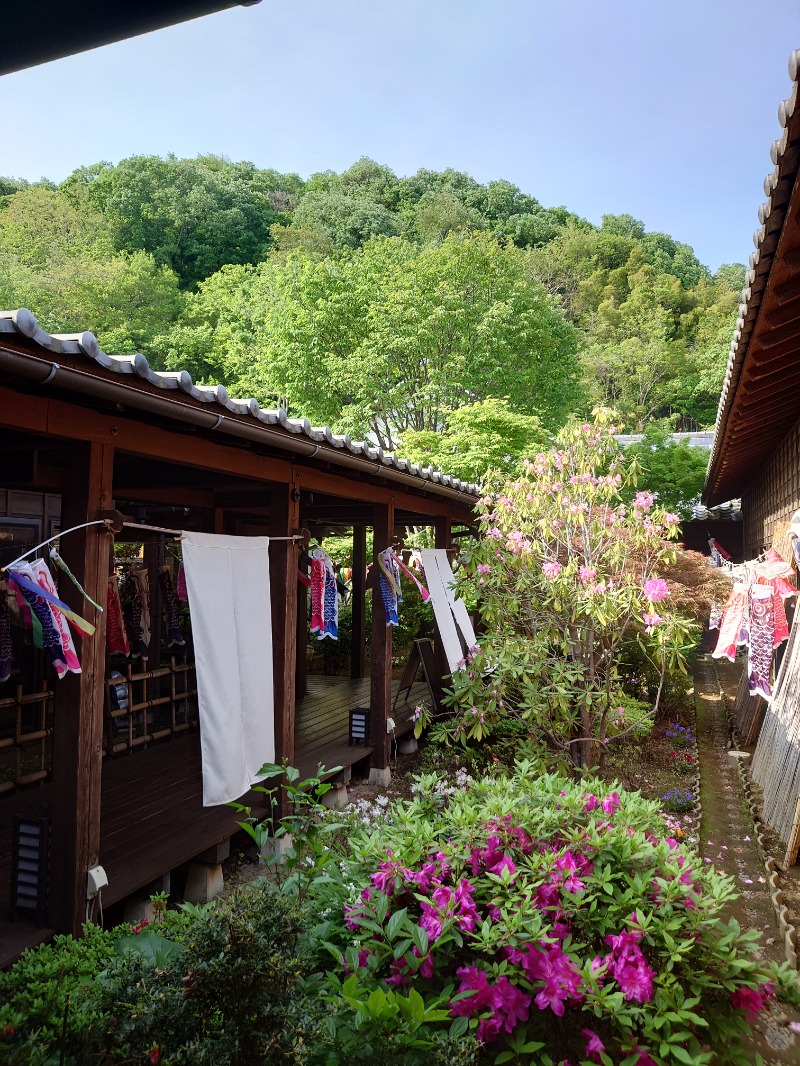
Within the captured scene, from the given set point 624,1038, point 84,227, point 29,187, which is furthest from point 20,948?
point 29,187

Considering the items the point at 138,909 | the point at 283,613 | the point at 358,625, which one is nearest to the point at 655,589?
the point at 283,613

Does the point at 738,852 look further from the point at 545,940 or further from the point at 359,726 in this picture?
the point at 545,940

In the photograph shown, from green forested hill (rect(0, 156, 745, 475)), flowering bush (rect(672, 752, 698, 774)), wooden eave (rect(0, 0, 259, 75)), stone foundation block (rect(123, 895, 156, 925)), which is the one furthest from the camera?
green forested hill (rect(0, 156, 745, 475))

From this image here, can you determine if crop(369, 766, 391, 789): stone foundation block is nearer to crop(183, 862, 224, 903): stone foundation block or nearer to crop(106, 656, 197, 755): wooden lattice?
crop(106, 656, 197, 755): wooden lattice

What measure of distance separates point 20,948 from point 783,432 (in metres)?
8.12

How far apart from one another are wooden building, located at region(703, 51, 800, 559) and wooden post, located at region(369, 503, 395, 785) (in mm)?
3337

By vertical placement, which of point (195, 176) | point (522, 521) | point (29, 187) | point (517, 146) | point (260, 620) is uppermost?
point (195, 176)

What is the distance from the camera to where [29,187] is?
1194 inches

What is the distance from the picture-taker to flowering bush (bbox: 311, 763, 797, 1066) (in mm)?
2346

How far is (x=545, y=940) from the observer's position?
244 centimetres

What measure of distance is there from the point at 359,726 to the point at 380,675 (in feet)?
1.82

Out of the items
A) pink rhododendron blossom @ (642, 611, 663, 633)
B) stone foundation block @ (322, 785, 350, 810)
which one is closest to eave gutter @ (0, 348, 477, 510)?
pink rhododendron blossom @ (642, 611, 663, 633)

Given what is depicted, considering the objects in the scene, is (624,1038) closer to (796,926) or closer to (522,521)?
(796,926)

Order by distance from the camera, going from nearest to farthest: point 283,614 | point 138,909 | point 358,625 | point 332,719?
point 138,909 → point 283,614 → point 332,719 → point 358,625
